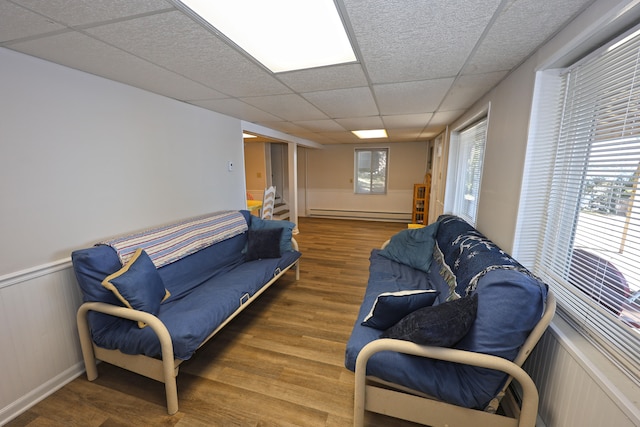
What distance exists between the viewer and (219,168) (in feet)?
10.5

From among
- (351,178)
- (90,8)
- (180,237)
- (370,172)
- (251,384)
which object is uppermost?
(90,8)

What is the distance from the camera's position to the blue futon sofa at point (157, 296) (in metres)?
1.47

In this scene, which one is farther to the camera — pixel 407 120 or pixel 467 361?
pixel 407 120

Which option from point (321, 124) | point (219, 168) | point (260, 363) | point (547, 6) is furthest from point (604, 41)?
point (219, 168)

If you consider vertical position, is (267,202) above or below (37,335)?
above

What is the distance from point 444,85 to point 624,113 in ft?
4.07

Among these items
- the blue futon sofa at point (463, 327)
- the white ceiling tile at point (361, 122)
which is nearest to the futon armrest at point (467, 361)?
the blue futon sofa at point (463, 327)

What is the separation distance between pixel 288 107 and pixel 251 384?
8.36 feet

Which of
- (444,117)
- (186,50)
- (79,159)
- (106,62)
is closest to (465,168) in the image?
(444,117)

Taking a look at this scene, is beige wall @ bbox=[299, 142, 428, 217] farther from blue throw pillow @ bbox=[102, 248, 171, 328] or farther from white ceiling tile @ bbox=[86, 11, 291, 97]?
blue throw pillow @ bbox=[102, 248, 171, 328]

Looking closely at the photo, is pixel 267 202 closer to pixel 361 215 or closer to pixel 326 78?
pixel 361 215

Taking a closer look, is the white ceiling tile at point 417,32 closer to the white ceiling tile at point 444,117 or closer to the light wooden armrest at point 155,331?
the white ceiling tile at point 444,117

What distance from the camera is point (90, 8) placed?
104cm

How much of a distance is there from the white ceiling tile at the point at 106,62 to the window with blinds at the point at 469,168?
2.69 metres
